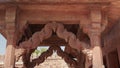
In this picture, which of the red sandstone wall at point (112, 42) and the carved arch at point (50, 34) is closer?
the carved arch at point (50, 34)

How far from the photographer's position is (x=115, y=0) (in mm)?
4941

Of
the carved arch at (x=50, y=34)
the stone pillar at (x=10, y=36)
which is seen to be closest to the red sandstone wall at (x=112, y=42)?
the carved arch at (x=50, y=34)

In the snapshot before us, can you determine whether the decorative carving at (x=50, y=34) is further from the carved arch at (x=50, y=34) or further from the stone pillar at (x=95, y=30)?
the stone pillar at (x=95, y=30)

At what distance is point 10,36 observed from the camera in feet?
15.4

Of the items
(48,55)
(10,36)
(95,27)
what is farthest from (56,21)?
(48,55)

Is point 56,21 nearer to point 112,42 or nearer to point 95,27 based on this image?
point 95,27

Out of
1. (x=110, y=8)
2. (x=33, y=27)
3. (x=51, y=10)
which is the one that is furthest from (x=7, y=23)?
(x=110, y=8)

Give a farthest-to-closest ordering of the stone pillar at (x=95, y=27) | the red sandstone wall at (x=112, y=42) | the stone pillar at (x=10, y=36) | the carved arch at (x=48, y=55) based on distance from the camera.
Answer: the carved arch at (x=48, y=55), the red sandstone wall at (x=112, y=42), the stone pillar at (x=95, y=27), the stone pillar at (x=10, y=36)

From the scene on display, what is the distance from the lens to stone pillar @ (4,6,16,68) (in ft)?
14.6

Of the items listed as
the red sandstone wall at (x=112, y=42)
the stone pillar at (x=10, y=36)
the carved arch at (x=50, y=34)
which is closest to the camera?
the stone pillar at (x=10, y=36)

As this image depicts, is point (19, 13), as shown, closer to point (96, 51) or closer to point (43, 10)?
point (43, 10)

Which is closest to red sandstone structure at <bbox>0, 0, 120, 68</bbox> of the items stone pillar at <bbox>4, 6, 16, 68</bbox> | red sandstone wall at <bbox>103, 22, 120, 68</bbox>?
stone pillar at <bbox>4, 6, 16, 68</bbox>

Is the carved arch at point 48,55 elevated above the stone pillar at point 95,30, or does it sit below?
below

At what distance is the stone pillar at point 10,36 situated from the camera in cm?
444
